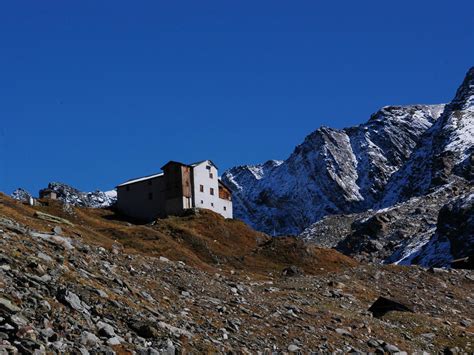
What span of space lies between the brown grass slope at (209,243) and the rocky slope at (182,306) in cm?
97

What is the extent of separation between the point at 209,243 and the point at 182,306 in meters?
42.0

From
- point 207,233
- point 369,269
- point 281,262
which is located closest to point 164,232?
point 207,233

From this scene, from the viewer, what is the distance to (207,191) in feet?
324

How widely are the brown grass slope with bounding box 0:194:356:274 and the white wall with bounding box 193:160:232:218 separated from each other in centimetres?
871

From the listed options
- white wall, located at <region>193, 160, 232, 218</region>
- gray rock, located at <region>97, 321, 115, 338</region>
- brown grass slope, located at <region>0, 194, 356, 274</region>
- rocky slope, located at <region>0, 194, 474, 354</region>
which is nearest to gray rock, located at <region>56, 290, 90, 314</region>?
rocky slope, located at <region>0, 194, 474, 354</region>

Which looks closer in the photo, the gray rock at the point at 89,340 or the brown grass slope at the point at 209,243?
the gray rock at the point at 89,340

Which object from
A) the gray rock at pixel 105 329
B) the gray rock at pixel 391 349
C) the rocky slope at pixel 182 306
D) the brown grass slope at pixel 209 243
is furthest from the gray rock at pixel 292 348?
the brown grass slope at pixel 209 243

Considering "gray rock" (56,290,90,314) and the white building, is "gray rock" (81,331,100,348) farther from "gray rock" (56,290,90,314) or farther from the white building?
the white building

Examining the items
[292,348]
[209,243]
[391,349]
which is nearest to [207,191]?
[209,243]

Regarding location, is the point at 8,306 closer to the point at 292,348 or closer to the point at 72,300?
the point at 72,300

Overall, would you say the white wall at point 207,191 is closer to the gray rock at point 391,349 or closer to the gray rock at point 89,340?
the gray rock at point 391,349

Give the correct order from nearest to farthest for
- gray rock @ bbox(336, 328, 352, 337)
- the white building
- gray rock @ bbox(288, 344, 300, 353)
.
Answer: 1. gray rock @ bbox(288, 344, 300, 353)
2. gray rock @ bbox(336, 328, 352, 337)
3. the white building

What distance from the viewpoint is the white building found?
310ft

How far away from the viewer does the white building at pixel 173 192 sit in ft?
310
